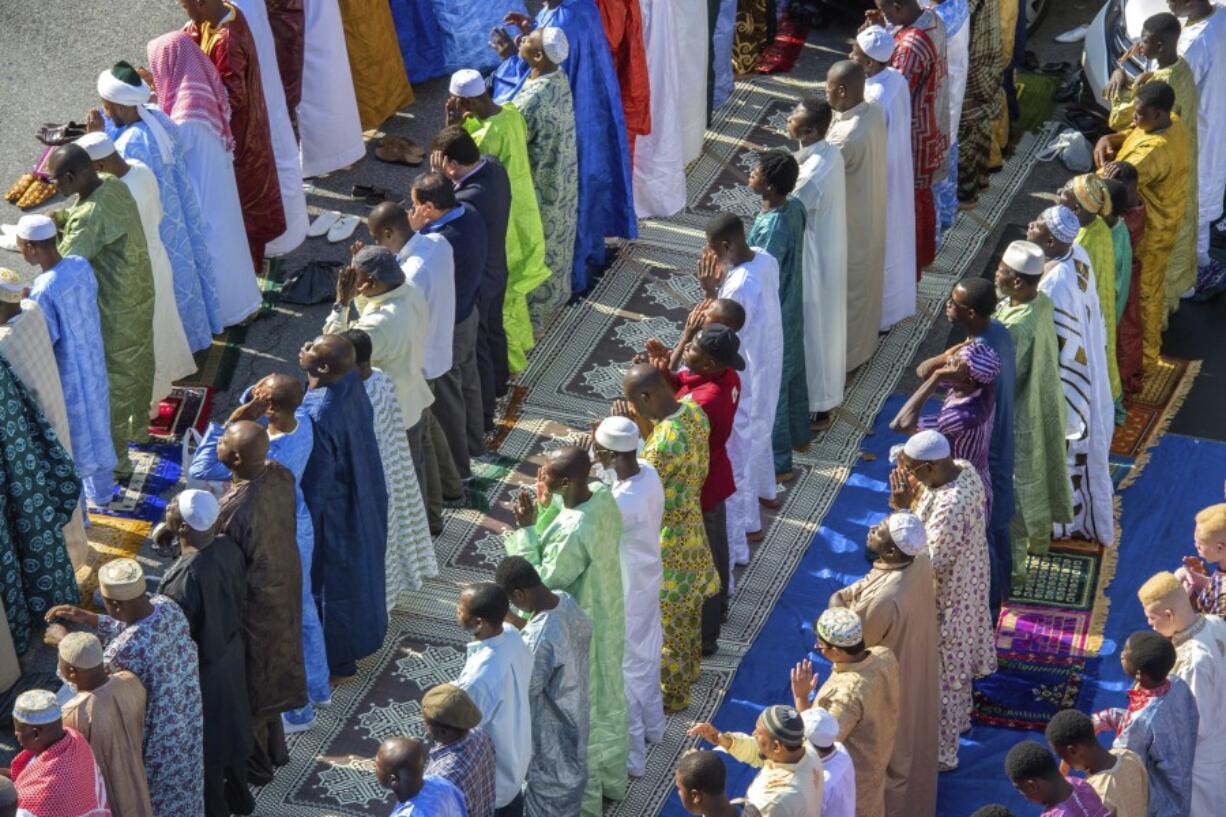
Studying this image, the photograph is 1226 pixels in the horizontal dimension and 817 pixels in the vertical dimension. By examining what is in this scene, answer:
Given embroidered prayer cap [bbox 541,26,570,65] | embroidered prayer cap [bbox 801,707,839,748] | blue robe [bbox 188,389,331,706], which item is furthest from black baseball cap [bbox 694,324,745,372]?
embroidered prayer cap [bbox 541,26,570,65]

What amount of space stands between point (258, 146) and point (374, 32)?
157 cm

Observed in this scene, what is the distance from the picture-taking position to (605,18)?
12070 mm

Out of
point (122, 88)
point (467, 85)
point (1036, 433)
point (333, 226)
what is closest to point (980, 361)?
point (1036, 433)

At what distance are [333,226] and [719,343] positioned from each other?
3.76 metres

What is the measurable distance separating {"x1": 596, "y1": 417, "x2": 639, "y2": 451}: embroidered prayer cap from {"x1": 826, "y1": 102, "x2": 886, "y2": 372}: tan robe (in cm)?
279

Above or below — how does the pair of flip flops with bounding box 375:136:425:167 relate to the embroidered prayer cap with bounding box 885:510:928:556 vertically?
below

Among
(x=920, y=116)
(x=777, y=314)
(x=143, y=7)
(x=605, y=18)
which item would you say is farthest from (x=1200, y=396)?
(x=143, y=7)

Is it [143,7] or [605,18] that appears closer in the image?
[605,18]

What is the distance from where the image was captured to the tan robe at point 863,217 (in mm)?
11188

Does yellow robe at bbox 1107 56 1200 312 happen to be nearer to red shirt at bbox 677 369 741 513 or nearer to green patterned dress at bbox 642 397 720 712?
red shirt at bbox 677 369 741 513

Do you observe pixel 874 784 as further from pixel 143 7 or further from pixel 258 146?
pixel 143 7

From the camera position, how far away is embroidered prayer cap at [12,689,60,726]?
25.3ft

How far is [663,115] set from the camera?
41.6ft

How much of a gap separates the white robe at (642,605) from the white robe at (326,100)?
4.45 m
